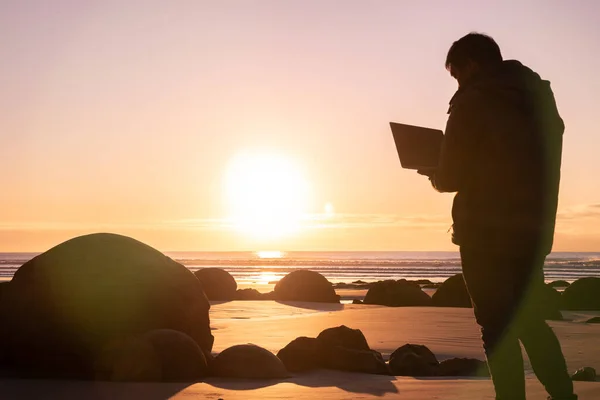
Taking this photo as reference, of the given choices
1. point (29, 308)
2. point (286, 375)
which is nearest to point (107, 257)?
point (29, 308)

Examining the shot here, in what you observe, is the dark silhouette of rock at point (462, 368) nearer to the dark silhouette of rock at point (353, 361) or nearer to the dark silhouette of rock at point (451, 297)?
the dark silhouette of rock at point (353, 361)

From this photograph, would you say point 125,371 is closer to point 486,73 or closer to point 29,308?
point 29,308

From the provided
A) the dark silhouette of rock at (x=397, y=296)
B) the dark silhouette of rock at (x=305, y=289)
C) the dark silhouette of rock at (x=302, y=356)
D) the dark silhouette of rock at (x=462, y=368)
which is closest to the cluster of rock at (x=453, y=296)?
the dark silhouette of rock at (x=397, y=296)

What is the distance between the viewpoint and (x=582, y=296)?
18.7 meters

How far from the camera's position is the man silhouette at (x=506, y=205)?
3.90 meters

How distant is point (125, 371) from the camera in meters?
6.89

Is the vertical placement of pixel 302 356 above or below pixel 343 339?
below

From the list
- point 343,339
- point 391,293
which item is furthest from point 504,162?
point 391,293

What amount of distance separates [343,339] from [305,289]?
13921mm

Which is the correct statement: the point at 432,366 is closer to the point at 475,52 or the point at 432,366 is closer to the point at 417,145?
the point at 417,145

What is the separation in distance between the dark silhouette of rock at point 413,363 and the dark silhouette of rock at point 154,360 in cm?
205

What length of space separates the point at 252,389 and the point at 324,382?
30.4 inches

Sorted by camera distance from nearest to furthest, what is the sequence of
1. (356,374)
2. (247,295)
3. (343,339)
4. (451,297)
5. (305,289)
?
(356,374)
(343,339)
(451,297)
(305,289)
(247,295)

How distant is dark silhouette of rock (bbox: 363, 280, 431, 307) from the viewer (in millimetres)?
19625
